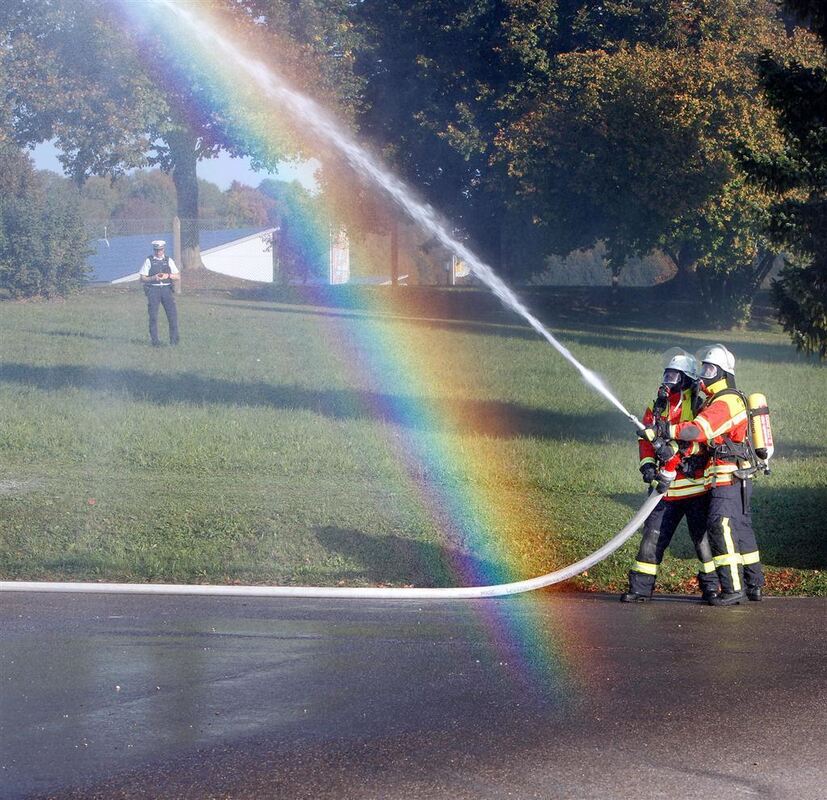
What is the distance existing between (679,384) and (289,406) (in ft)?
30.2

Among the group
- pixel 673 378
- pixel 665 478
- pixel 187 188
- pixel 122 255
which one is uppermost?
pixel 187 188

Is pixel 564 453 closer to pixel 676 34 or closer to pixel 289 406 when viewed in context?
pixel 289 406

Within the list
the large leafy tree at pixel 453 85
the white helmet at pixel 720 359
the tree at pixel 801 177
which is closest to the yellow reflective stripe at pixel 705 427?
the white helmet at pixel 720 359

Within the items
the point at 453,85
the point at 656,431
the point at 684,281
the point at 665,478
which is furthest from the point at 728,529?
the point at 684,281

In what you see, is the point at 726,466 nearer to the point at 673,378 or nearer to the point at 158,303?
the point at 673,378

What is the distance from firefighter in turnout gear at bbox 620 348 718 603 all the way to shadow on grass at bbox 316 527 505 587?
4.52 feet

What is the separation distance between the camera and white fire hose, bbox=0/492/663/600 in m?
8.75

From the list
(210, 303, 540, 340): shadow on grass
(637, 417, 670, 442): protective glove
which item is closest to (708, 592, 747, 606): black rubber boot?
(637, 417, 670, 442): protective glove

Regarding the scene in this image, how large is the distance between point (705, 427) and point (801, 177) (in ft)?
14.8

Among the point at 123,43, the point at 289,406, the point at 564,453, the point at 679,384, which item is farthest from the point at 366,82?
the point at 679,384

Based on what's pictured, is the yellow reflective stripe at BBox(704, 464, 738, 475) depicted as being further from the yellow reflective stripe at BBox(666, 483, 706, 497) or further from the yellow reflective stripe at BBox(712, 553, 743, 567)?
the yellow reflective stripe at BBox(712, 553, 743, 567)

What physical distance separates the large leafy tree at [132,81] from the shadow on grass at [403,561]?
68.3ft

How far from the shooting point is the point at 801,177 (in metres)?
11.8

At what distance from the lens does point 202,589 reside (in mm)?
8844
